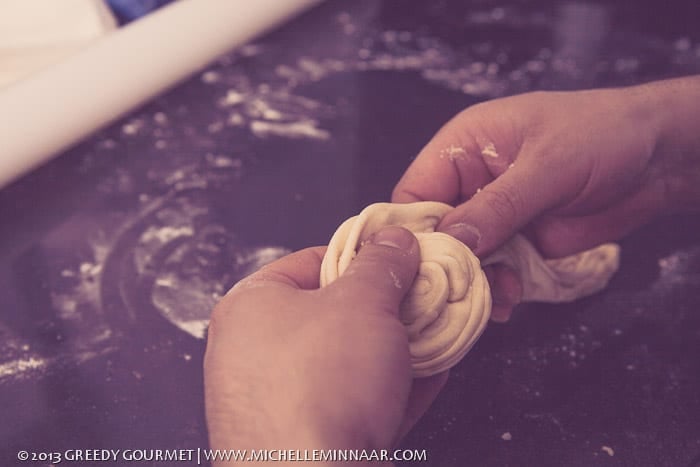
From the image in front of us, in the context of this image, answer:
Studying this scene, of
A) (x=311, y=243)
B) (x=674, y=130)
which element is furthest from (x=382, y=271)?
(x=674, y=130)

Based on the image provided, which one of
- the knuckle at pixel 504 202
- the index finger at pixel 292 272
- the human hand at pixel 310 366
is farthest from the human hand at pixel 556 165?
the human hand at pixel 310 366

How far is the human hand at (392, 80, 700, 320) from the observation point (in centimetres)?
138

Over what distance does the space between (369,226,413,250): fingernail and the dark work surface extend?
1.28 ft

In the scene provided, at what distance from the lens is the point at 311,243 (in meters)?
1.69

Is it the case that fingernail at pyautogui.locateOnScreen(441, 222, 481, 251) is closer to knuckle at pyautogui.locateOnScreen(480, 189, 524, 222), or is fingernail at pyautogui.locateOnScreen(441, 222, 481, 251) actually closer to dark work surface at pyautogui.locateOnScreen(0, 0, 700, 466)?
knuckle at pyautogui.locateOnScreen(480, 189, 524, 222)

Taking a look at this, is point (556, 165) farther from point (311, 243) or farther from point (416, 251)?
point (311, 243)

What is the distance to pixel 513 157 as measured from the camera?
1.51 metres

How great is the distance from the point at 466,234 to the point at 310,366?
47 cm

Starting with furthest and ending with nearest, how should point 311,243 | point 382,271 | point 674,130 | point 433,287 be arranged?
point 311,243
point 674,130
point 433,287
point 382,271

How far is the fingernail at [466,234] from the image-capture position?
126cm

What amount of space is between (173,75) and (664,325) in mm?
1528

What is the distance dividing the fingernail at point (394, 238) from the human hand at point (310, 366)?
0.29ft

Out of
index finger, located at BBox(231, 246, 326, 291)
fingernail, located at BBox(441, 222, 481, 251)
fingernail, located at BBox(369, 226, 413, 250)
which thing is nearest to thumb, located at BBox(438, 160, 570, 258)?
fingernail, located at BBox(441, 222, 481, 251)

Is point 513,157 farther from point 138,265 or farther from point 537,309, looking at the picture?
point 138,265
